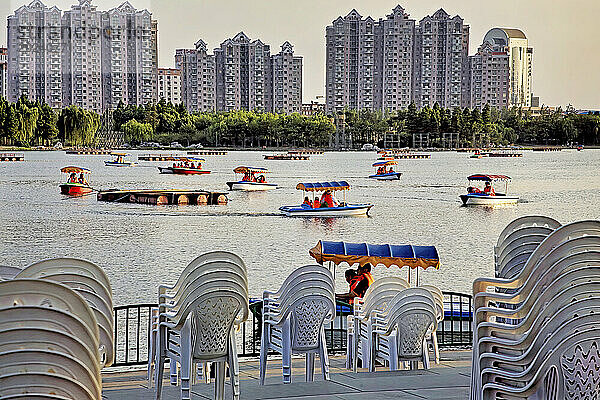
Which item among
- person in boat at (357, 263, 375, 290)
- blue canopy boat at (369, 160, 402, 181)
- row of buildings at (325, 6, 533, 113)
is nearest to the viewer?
person in boat at (357, 263, 375, 290)

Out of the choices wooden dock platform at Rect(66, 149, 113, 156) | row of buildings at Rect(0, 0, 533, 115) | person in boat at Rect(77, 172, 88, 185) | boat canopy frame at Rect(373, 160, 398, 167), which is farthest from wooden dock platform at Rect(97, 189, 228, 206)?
row of buildings at Rect(0, 0, 533, 115)

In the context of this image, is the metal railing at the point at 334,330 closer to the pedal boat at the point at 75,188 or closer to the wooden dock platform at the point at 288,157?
the wooden dock platform at the point at 288,157

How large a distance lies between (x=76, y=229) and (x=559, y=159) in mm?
12464

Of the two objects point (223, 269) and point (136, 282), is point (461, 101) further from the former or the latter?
point (223, 269)

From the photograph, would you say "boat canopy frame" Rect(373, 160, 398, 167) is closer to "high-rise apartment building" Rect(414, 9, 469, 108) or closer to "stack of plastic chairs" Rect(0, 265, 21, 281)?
"high-rise apartment building" Rect(414, 9, 469, 108)

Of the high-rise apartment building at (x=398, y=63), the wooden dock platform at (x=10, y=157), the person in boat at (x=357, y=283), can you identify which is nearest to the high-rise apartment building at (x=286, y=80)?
the high-rise apartment building at (x=398, y=63)

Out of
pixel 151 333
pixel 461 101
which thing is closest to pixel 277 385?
pixel 151 333

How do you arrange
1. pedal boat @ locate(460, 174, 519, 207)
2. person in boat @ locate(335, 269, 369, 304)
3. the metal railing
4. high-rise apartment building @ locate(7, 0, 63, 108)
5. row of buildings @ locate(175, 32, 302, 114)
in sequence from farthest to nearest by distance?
1. pedal boat @ locate(460, 174, 519, 207)
2. row of buildings @ locate(175, 32, 302, 114)
3. high-rise apartment building @ locate(7, 0, 63, 108)
4. person in boat @ locate(335, 269, 369, 304)
5. the metal railing

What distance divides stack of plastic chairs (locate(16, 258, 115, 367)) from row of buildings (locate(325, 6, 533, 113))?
17.7 metres

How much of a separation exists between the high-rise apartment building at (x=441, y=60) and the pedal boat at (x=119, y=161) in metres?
7.67

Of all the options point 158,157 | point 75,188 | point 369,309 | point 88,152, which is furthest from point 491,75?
point 369,309

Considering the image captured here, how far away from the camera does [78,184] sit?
1092 inches

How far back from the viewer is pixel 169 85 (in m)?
21.8

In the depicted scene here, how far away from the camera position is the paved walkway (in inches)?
103
